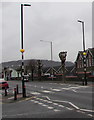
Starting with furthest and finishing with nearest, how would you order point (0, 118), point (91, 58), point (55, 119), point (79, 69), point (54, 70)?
point (54, 70), point (79, 69), point (91, 58), point (0, 118), point (55, 119)

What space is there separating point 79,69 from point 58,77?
48.6 ft

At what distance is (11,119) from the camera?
26.7 feet

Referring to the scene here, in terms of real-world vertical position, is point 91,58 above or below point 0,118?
above

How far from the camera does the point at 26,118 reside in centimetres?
817

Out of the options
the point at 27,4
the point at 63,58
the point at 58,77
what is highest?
the point at 27,4

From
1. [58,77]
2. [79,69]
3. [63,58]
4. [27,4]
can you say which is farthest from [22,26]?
[79,69]

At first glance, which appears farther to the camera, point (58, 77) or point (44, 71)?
point (44, 71)

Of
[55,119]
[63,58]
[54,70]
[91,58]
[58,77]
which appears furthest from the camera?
[54,70]

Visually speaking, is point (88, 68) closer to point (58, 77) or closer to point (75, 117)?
point (58, 77)

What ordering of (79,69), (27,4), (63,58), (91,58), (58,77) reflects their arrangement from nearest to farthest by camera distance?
(27,4)
(63,58)
(58,77)
(91,58)
(79,69)

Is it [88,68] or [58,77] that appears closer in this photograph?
[58,77]

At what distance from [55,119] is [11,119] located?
1.95 m

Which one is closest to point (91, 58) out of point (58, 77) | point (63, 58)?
point (58, 77)

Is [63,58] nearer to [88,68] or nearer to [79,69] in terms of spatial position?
[88,68]
